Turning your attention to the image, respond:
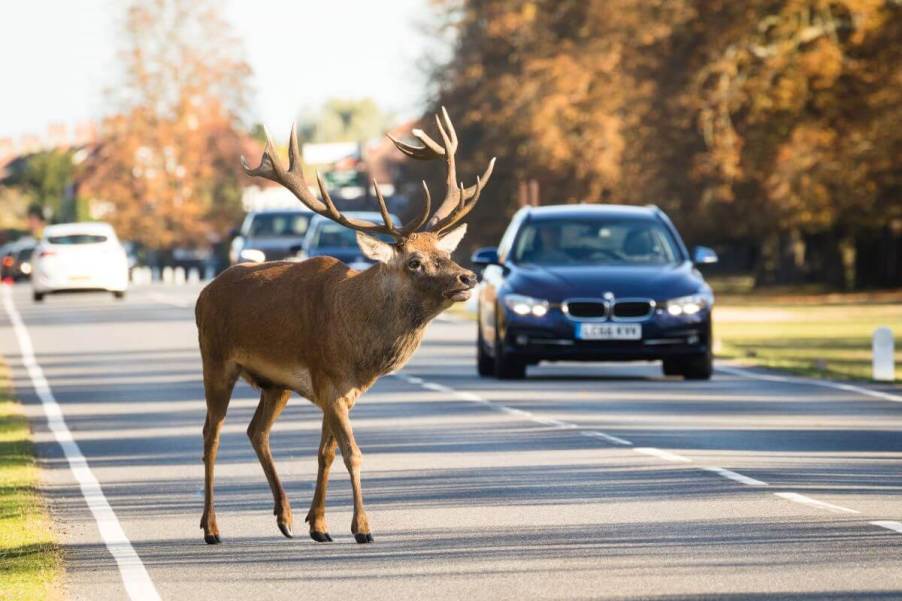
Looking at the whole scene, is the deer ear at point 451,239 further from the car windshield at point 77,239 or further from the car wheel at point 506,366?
the car windshield at point 77,239

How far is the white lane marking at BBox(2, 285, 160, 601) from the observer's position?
10367 millimetres

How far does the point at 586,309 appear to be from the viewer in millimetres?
23312

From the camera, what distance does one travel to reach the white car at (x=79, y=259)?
52.6m

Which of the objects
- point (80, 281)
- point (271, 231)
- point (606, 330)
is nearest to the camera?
point (606, 330)

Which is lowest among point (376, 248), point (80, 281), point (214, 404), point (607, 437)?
point (80, 281)

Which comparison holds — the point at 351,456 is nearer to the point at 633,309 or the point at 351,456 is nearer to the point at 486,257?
the point at 633,309

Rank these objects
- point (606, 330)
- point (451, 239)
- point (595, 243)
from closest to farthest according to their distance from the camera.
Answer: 1. point (451, 239)
2. point (606, 330)
3. point (595, 243)

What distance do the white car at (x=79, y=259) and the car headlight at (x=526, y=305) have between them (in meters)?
30.0

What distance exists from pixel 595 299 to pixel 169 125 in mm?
94026

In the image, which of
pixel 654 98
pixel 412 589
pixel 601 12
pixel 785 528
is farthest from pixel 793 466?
pixel 601 12

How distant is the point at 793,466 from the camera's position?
599 inches

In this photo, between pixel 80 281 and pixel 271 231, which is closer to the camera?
pixel 271 231

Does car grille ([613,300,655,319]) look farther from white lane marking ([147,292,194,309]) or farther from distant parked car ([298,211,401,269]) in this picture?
white lane marking ([147,292,194,309])

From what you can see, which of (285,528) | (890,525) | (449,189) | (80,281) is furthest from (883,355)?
(80,281)
